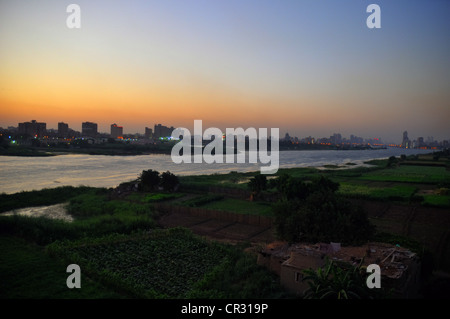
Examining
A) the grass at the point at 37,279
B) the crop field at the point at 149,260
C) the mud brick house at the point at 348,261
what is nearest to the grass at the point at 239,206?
the crop field at the point at 149,260

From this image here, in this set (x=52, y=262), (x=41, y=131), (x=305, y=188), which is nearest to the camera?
(x=52, y=262)

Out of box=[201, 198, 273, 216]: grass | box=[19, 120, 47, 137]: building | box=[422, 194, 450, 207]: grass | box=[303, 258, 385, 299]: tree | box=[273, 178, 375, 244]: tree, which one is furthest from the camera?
box=[19, 120, 47, 137]: building

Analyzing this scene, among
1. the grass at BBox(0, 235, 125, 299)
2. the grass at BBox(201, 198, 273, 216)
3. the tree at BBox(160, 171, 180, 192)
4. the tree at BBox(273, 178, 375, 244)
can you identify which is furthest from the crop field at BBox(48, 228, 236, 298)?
the tree at BBox(160, 171, 180, 192)

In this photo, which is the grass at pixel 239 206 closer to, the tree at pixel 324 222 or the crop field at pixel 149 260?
the crop field at pixel 149 260

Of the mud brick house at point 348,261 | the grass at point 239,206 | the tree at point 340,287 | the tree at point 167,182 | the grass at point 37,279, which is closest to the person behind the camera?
the tree at point 340,287

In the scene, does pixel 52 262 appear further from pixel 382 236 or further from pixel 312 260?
pixel 382 236

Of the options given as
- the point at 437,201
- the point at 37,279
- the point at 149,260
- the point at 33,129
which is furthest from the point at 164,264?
the point at 33,129

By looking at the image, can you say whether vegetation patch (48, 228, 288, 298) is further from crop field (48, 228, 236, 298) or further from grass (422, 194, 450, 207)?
grass (422, 194, 450, 207)

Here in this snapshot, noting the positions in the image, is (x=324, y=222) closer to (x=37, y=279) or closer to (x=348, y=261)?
(x=348, y=261)
